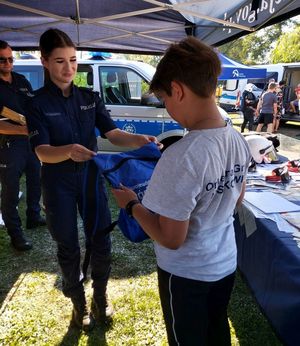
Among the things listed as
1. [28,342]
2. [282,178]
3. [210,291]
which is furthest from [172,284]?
[282,178]

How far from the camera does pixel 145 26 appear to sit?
12.4ft

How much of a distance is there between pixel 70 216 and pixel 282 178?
1738mm

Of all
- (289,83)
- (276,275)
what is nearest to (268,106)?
(289,83)

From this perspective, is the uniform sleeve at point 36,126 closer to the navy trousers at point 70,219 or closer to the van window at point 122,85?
the navy trousers at point 70,219

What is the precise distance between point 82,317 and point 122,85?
13.9ft

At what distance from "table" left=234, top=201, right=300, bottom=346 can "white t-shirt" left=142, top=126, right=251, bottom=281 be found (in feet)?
1.69

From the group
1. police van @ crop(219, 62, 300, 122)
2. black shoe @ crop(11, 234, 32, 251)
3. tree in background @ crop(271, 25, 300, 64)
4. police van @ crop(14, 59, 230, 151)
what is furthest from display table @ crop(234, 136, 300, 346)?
tree in background @ crop(271, 25, 300, 64)

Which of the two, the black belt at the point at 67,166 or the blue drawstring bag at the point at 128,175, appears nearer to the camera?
the blue drawstring bag at the point at 128,175

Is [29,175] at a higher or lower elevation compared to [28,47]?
lower

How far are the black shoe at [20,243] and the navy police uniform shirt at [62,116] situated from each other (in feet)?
5.97

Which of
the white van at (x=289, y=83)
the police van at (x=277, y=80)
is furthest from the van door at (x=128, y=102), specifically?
the white van at (x=289, y=83)

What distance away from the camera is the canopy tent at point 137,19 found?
2600 mm

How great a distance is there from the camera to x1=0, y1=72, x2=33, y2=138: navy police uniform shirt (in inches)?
119

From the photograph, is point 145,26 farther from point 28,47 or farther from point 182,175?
point 182,175
